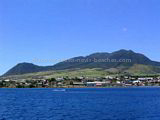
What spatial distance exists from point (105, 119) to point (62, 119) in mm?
7520

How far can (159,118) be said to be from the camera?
58594 millimetres

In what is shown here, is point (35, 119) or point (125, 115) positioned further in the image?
point (125, 115)

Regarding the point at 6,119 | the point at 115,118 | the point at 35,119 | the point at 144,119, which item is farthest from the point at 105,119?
the point at 6,119

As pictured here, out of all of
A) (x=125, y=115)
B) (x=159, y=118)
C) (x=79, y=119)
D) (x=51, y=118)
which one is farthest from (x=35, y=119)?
(x=159, y=118)

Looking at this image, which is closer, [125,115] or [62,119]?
[62,119]

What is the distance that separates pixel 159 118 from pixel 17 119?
25.1 metres

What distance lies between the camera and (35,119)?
190ft

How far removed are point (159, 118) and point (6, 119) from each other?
27.3m

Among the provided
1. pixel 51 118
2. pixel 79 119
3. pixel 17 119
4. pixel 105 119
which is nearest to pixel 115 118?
pixel 105 119

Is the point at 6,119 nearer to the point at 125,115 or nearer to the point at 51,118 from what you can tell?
the point at 51,118

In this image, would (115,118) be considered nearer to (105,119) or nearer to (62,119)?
(105,119)

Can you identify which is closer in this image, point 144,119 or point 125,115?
point 144,119

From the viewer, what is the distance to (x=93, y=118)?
5794 cm

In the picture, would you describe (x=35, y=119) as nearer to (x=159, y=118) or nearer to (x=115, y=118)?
(x=115, y=118)
